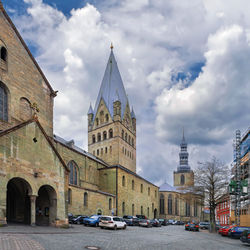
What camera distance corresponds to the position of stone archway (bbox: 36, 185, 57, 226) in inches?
952

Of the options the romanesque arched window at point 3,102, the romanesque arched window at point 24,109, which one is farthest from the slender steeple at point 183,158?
the romanesque arched window at point 3,102

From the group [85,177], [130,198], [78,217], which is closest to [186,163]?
[130,198]

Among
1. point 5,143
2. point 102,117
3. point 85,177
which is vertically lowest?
point 85,177

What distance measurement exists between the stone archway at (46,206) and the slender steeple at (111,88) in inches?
1846

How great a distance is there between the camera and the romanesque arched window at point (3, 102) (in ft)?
81.4

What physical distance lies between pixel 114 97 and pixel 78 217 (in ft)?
140

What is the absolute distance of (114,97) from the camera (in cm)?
7275

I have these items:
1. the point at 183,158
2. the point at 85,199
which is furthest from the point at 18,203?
the point at 183,158

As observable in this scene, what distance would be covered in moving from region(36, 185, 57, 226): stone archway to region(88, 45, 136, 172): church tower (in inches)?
1605

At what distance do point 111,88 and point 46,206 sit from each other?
52.7 meters

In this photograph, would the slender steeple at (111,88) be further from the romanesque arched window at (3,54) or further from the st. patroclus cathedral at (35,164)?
the romanesque arched window at (3,54)

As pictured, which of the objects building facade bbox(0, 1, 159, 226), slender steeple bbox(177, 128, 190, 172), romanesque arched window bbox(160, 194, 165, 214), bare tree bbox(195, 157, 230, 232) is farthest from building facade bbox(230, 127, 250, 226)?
slender steeple bbox(177, 128, 190, 172)

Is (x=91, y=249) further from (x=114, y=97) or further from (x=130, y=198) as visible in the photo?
(x=114, y=97)

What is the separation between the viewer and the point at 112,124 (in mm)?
69438
